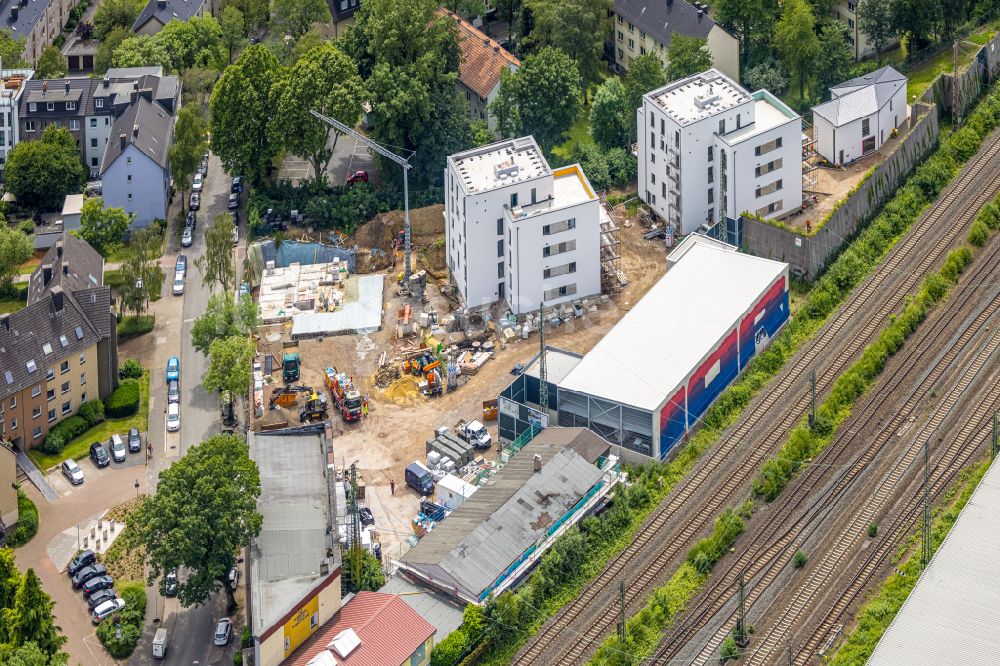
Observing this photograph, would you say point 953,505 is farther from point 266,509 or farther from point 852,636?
point 266,509

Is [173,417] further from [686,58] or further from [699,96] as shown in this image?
[686,58]

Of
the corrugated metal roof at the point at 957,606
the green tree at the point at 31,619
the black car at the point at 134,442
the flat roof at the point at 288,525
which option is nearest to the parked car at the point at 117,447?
the black car at the point at 134,442

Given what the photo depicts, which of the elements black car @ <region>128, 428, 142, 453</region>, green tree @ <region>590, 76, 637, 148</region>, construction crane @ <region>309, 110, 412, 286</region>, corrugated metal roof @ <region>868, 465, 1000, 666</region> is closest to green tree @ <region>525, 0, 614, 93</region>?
green tree @ <region>590, 76, 637, 148</region>

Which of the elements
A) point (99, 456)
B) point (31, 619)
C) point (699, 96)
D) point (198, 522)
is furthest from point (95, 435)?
point (699, 96)

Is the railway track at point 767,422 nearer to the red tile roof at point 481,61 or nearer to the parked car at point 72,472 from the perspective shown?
the parked car at point 72,472

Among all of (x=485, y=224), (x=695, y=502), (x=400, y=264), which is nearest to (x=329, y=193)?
(x=400, y=264)

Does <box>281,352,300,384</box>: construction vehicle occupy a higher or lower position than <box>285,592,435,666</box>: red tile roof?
higher

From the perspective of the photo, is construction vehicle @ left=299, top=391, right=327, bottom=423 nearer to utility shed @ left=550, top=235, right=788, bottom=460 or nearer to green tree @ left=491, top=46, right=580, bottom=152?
utility shed @ left=550, top=235, right=788, bottom=460
